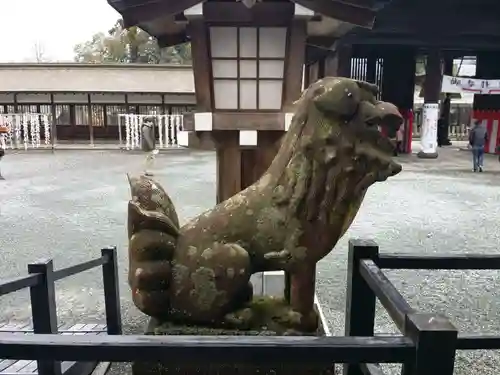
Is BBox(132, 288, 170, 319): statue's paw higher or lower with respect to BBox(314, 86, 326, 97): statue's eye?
lower

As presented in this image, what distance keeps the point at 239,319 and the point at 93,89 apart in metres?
19.8

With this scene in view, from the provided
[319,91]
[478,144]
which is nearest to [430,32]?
[478,144]

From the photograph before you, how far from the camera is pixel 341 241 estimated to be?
6.37 m

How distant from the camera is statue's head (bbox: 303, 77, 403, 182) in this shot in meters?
1.94

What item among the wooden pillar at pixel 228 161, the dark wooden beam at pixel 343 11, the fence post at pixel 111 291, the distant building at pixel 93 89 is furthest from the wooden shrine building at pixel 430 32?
the distant building at pixel 93 89

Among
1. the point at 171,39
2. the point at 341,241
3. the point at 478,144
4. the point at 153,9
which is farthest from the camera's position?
the point at 478,144

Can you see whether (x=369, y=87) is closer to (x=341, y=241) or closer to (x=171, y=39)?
(x=171, y=39)

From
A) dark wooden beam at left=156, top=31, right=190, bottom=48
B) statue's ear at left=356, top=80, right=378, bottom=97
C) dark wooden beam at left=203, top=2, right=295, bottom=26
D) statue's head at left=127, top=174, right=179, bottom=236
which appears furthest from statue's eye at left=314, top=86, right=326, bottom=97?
dark wooden beam at left=156, top=31, right=190, bottom=48

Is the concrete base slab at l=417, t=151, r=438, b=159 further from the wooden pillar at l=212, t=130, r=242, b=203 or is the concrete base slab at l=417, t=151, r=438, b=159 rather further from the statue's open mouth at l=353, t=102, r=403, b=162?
the statue's open mouth at l=353, t=102, r=403, b=162

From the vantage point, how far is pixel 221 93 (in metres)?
3.72

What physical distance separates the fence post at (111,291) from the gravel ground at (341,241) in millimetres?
323

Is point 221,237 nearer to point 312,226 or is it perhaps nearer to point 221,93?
point 312,226

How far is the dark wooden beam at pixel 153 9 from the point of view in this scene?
10.9 ft

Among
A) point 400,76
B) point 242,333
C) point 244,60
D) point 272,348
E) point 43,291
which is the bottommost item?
point 242,333
